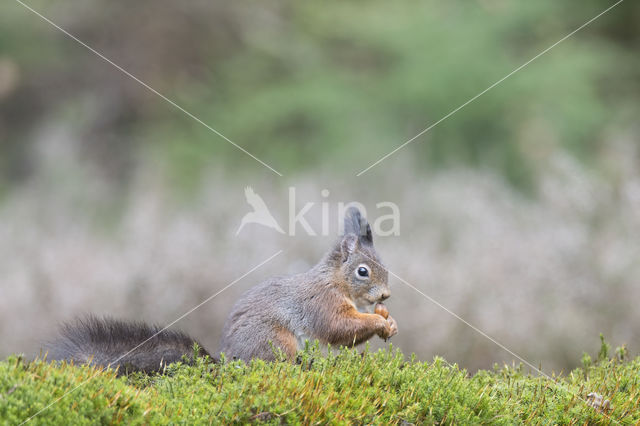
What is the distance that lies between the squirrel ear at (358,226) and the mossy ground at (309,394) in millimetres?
883

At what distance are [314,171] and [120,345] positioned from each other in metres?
6.58

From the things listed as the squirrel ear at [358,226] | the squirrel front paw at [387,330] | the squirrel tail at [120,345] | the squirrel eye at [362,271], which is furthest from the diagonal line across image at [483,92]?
the squirrel tail at [120,345]

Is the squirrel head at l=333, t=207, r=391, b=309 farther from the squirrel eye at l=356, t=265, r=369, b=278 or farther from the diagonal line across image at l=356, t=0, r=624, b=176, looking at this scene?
the diagonal line across image at l=356, t=0, r=624, b=176

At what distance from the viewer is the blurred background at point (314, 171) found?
6695 mm

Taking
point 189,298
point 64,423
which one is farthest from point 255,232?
point 64,423

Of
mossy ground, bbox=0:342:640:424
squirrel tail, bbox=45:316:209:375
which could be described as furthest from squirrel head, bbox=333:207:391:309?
squirrel tail, bbox=45:316:209:375

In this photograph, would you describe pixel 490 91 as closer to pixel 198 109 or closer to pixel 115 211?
pixel 198 109

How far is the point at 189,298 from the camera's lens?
21.8 feet

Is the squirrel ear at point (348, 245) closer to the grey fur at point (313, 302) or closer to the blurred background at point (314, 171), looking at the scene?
the grey fur at point (313, 302)

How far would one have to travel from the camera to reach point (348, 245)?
410 cm

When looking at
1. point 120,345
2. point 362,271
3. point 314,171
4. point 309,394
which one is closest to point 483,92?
point 314,171

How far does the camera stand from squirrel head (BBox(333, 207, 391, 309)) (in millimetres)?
4023

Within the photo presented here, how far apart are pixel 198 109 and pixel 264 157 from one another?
1.58 metres

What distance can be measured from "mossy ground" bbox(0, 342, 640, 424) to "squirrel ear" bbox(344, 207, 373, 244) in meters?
0.88
